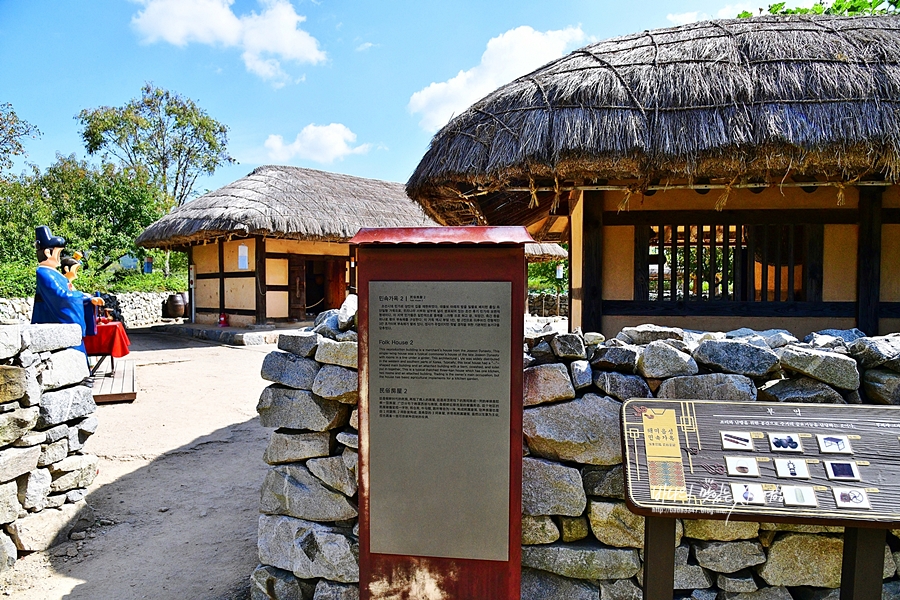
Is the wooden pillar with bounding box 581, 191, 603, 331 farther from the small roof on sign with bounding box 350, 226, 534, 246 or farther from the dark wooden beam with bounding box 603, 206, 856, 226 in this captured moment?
the small roof on sign with bounding box 350, 226, 534, 246

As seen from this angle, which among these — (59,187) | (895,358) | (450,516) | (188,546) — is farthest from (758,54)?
(59,187)

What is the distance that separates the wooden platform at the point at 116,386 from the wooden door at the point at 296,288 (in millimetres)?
4849

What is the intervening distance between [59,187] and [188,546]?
23.3 metres

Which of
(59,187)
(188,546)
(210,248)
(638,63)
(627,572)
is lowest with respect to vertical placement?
(188,546)

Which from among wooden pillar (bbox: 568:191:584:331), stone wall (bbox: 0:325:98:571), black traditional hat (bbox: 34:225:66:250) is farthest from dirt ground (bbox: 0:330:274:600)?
wooden pillar (bbox: 568:191:584:331)

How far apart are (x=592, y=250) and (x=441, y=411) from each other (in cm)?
310

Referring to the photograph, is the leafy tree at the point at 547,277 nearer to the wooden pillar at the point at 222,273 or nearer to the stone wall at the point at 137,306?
the wooden pillar at the point at 222,273

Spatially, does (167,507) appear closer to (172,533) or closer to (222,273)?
(172,533)

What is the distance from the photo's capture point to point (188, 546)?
10.2 feet

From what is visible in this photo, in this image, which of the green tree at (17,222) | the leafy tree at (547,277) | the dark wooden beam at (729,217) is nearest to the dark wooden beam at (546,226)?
the dark wooden beam at (729,217)

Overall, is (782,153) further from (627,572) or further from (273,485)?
(273,485)

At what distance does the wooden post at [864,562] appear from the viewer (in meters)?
1.60

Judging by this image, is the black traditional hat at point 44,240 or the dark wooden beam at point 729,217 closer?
the dark wooden beam at point 729,217

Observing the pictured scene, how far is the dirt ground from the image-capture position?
2738 mm
